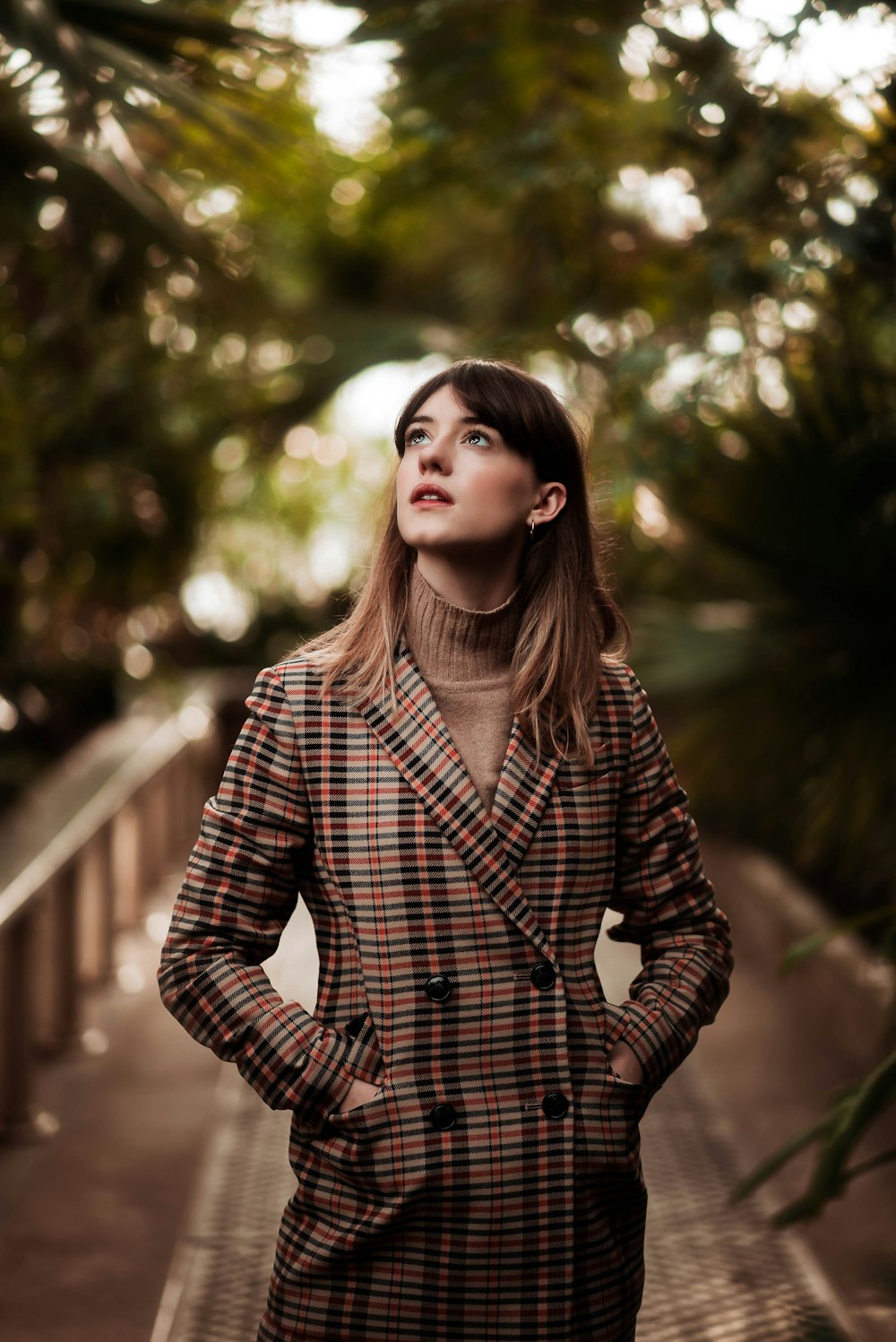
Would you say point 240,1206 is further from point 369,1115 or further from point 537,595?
point 537,595

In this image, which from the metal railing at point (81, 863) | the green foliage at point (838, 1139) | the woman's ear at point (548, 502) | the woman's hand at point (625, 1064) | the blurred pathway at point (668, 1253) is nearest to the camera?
the woman's hand at point (625, 1064)

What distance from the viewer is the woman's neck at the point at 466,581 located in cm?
171

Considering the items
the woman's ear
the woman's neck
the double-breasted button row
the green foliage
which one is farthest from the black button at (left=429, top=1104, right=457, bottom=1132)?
the green foliage

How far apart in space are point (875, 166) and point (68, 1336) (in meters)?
2.79

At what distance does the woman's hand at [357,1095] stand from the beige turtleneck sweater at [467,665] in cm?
38

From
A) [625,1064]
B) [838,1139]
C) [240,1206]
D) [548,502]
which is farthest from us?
[240,1206]

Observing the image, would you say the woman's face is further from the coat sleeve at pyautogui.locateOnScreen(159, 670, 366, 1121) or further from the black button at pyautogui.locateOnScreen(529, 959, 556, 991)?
the black button at pyautogui.locateOnScreen(529, 959, 556, 991)

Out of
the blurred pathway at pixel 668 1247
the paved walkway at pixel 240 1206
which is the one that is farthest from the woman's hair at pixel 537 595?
the blurred pathway at pixel 668 1247

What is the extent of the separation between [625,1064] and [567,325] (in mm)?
3013

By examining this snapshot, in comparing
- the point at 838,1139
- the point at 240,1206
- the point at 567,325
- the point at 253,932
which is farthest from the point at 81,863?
the point at 253,932

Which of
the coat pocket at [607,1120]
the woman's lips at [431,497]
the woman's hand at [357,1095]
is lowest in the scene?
the coat pocket at [607,1120]

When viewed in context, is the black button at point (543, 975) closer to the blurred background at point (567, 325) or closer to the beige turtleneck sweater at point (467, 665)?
the beige turtleneck sweater at point (467, 665)

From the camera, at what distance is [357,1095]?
155cm

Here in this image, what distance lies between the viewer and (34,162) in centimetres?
337
